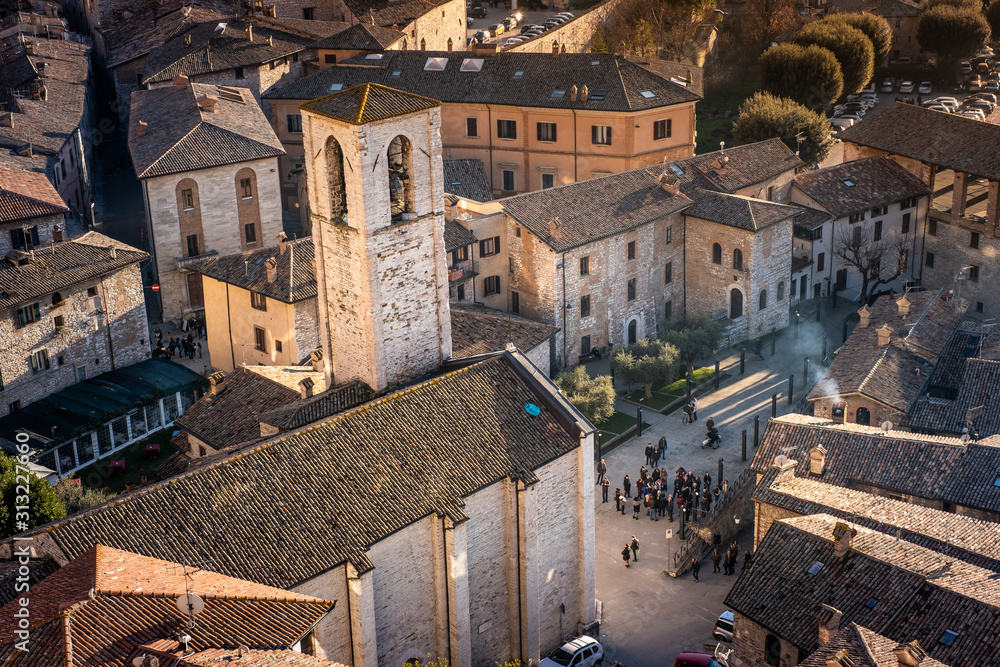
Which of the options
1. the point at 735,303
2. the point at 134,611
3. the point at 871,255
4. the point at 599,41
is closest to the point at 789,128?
the point at 871,255

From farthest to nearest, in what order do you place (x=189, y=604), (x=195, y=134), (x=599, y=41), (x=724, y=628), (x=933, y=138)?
(x=599, y=41)
(x=933, y=138)
(x=195, y=134)
(x=724, y=628)
(x=189, y=604)

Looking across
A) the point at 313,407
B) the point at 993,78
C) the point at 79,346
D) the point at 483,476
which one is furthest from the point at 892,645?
the point at 993,78

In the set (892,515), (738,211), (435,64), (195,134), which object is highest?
(435,64)

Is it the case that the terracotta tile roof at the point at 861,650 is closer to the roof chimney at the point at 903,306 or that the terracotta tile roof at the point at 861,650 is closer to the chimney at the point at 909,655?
the chimney at the point at 909,655

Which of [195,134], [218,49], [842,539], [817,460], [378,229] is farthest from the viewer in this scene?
[218,49]

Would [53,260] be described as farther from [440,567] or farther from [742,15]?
[742,15]

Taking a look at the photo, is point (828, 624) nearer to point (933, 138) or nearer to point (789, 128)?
point (933, 138)
